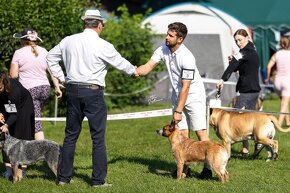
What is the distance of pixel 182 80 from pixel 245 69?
2079 millimetres

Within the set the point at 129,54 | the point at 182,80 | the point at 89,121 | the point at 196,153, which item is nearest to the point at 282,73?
the point at 129,54

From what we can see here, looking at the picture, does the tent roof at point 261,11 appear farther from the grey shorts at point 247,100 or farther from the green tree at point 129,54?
the grey shorts at point 247,100

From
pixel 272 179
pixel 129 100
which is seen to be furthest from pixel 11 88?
pixel 129 100

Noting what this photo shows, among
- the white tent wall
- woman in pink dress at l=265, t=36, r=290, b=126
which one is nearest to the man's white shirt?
woman in pink dress at l=265, t=36, r=290, b=126

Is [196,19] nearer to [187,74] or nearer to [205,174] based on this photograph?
[205,174]

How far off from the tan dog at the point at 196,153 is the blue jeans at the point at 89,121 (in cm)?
94

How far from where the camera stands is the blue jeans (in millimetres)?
7695

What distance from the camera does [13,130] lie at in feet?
27.7

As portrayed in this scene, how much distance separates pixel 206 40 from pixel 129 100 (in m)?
2.96

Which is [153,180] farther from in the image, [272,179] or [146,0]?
[146,0]

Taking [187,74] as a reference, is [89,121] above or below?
below

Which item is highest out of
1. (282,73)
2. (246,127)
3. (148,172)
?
(282,73)

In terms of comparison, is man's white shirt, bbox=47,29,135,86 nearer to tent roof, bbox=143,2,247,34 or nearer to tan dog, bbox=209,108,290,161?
tan dog, bbox=209,108,290,161

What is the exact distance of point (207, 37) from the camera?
61.5 ft
